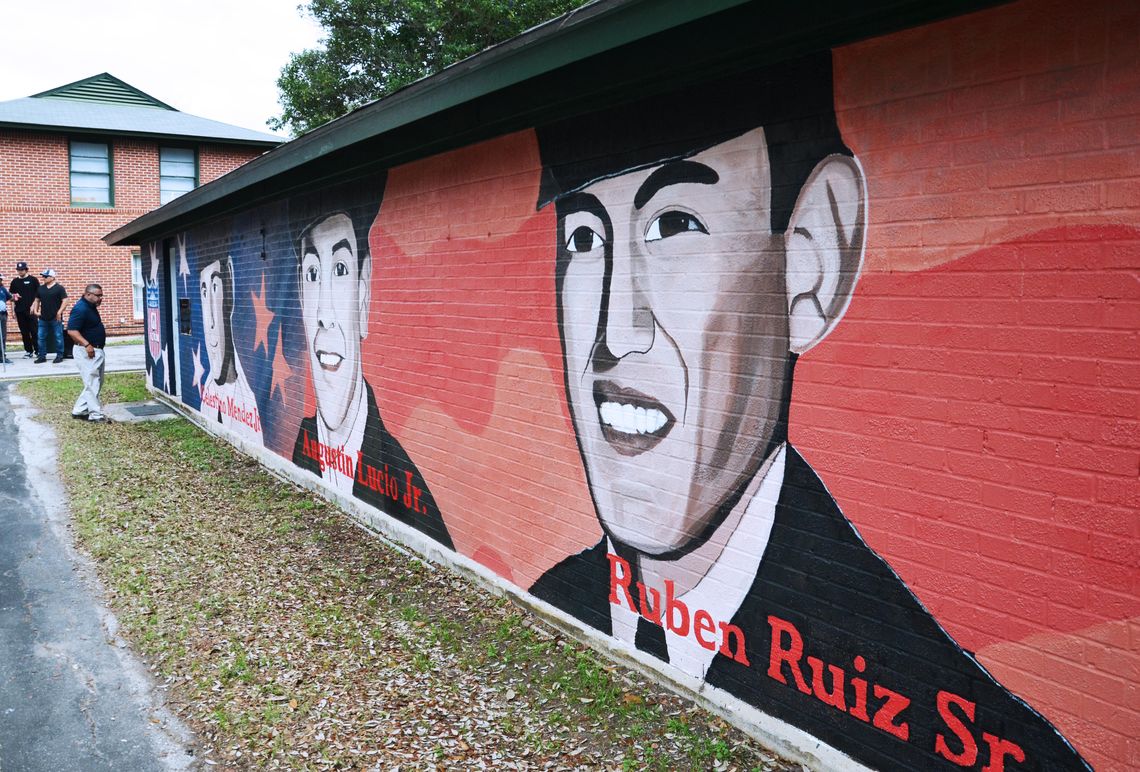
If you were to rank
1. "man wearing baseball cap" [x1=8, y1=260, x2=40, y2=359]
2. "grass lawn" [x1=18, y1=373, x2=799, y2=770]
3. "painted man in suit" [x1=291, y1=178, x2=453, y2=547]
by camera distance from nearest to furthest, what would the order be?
"grass lawn" [x1=18, y1=373, x2=799, y2=770], "painted man in suit" [x1=291, y1=178, x2=453, y2=547], "man wearing baseball cap" [x1=8, y1=260, x2=40, y2=359]

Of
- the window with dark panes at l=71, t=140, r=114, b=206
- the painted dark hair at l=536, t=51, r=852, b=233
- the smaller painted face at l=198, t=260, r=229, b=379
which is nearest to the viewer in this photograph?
the painted dark hair at l=536, t=51, r=852, b=233

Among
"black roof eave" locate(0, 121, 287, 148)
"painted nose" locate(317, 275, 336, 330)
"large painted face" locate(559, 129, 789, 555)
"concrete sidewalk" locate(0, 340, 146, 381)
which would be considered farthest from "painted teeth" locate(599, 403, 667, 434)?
"black roof eave" locate(0, 121, 287, 148)

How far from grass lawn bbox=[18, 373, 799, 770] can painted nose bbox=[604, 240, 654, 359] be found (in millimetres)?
1688

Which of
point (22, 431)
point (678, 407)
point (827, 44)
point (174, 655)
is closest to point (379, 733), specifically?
point (174, 655)

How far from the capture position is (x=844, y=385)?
3307 mm

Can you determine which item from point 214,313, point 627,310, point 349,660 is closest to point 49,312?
point 214,313

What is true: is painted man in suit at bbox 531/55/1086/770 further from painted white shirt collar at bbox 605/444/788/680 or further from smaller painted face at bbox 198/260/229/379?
smaller painted face at bbox 198/260/229/379

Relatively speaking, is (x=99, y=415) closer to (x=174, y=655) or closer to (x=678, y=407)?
(x=174, y=655)

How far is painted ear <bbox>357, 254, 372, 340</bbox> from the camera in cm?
722

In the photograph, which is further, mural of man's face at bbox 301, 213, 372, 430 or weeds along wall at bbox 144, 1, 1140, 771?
mural of man's face at bbox 301, 213, 372, 430

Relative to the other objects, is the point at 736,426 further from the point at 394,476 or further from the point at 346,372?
the point at 346,372

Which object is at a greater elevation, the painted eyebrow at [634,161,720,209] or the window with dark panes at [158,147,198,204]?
the window with dark panes at [158,147,198,204]

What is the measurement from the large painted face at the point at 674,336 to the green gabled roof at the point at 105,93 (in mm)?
31703

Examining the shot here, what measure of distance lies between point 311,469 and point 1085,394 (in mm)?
7413
